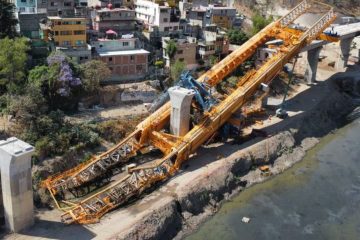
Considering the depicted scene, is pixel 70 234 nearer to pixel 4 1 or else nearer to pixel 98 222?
pixel 98 222

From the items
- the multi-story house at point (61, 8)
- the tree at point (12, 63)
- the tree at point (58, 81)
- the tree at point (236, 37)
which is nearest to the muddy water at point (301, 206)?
the tree at point (58, 81)

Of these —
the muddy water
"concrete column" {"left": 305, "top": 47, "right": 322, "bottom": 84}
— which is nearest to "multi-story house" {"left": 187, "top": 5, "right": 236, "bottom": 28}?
"concrete column" {"left": 305, "top": 47, "right": 322, "bottom": 84}

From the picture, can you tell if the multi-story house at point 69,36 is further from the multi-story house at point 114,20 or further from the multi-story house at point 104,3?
the multi-story house at point 104,3

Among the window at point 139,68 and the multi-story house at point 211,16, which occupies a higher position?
the multi-story house at point 211,16

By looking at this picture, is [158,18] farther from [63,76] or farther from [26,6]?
[63,76]

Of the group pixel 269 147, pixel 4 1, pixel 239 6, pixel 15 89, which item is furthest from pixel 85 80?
pixel 239 6

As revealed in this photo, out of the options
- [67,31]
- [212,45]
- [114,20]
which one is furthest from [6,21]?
[212,45]
